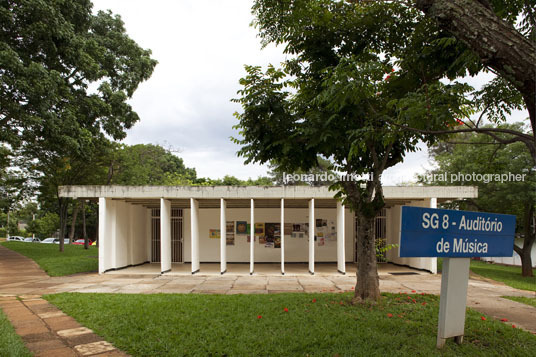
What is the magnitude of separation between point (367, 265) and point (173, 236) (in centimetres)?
1055

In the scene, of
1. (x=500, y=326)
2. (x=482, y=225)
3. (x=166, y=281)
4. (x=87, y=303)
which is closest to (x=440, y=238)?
(x=482, y=225)

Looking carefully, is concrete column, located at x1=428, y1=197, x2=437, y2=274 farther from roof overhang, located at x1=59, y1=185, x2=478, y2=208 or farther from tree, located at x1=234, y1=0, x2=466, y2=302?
tree, located at x1=234, y1=0, x2=466, y2=302

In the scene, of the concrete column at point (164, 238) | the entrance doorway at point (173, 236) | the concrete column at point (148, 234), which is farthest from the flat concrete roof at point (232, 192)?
the concrete column at point (148, 234)

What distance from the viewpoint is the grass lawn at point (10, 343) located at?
435cm

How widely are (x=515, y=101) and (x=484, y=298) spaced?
5305mm

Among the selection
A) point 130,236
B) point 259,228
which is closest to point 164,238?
point 130,236

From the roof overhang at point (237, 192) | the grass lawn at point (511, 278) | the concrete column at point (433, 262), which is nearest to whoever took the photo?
the grass lawn at point (511, 278)

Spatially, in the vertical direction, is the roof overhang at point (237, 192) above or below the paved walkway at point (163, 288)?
above

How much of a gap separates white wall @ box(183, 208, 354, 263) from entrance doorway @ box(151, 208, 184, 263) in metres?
0.30

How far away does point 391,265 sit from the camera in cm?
1477

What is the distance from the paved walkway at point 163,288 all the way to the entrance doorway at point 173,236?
3406 mm

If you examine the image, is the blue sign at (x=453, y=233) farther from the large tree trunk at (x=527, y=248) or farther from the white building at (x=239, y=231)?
the large tree trunk at (x=527, y=248)

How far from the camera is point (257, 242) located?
1527 centimetres

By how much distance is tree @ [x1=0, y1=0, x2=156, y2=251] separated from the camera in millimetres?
11617
